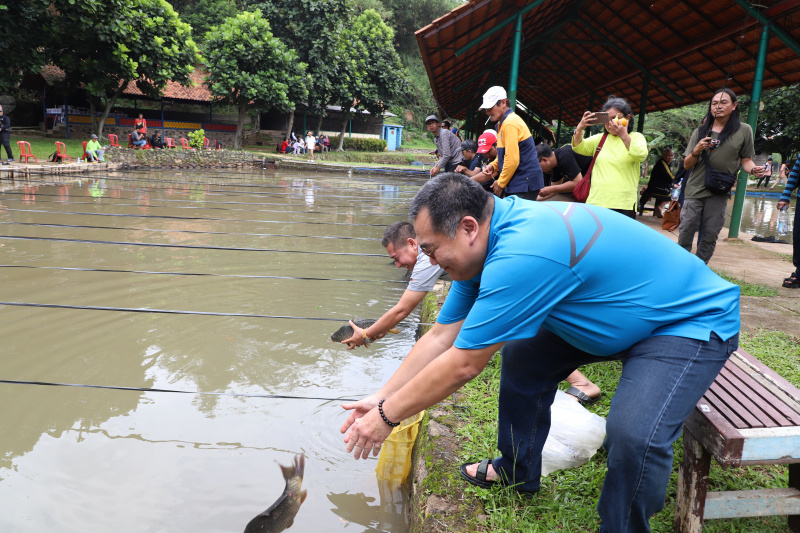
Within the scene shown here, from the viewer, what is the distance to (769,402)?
1.96 meters

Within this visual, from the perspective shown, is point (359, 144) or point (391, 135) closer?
point (359, 144)

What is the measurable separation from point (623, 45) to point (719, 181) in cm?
789

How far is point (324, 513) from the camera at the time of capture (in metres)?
2.69

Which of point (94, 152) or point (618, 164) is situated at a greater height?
point (618, 164)

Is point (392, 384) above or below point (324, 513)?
above

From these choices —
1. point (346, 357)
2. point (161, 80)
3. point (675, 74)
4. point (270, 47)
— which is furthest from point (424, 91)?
point (346, 357)

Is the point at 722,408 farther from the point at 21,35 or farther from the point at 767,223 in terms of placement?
the point at 21,35

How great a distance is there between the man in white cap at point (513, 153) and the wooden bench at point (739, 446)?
3.17 metres

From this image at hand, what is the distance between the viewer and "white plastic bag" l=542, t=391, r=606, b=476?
2.46 metres

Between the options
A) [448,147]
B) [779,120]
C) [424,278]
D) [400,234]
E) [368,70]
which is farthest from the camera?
[368,70]

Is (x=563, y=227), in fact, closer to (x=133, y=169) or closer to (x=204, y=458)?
(x=204, y=458)

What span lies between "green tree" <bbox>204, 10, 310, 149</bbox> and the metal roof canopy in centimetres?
1382

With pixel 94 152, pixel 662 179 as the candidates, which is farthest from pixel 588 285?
pixel 94 152

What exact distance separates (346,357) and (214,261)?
11.3 feet
